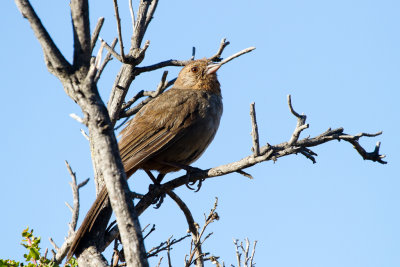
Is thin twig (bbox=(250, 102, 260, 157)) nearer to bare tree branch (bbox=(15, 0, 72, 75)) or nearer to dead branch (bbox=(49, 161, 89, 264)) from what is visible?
bare tree branch (bbox=(15, 0, 72, 75))

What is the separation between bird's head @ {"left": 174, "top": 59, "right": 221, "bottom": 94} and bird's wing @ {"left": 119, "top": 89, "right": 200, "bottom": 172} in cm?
60

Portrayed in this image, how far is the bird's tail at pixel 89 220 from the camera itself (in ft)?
14.6

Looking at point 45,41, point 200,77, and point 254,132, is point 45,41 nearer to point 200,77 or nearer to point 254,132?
point 254,132

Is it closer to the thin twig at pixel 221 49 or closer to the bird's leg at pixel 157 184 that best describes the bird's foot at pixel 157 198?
the bird's leg at pixel 157 184

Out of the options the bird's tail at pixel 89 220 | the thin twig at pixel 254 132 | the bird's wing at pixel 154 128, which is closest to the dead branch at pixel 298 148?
the thin twig at pixel 254 132

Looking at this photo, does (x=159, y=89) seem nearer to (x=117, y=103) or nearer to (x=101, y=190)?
(x=117, y=103)

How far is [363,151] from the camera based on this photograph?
4129mm

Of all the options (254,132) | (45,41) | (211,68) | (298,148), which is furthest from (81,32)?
(211,68)

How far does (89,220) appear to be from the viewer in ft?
15.3

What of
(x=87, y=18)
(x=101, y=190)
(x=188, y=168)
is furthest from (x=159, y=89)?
(x=87, y=18)

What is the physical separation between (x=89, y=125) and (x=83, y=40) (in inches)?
20.2

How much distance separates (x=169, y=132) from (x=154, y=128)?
175 millimetres

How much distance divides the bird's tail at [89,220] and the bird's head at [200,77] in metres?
2.55

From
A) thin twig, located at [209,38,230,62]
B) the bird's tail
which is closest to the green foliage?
the bird's tail
